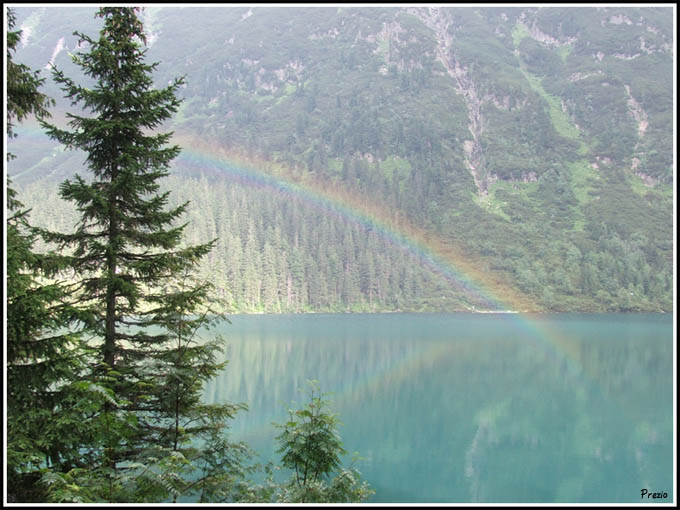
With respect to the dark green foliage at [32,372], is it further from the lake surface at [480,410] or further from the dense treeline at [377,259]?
the dense treeline at [377,259]

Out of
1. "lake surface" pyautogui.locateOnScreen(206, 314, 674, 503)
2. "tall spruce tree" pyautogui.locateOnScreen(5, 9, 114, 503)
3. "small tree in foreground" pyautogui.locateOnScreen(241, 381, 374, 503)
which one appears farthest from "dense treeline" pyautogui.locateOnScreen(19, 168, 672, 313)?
"small tree in foreground" pyautogui.locateOnScreen(241, 381, 374, 503)

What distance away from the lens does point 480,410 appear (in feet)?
91.2

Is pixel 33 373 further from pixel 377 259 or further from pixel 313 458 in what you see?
pixel 377 259

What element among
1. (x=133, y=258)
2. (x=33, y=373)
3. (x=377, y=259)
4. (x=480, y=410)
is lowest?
(x=480, y=410)

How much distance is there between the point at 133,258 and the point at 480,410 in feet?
80.9

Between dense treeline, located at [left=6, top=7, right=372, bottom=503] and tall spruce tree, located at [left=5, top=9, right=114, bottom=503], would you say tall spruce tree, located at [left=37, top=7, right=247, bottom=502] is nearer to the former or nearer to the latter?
dense treeline, located at [left=6, top=7, right=372, bottom=503]

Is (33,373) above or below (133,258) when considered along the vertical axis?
below

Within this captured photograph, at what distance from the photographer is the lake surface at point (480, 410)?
59.1 ft

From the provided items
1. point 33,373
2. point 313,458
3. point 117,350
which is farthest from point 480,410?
point 33,373

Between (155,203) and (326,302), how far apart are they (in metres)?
110

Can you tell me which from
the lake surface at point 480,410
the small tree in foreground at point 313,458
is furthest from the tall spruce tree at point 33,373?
the lake surface at point 480,410

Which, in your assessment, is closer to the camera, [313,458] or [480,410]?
[313,458]

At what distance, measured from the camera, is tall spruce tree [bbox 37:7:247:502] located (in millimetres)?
6777

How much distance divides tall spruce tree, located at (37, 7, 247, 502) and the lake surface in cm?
680
